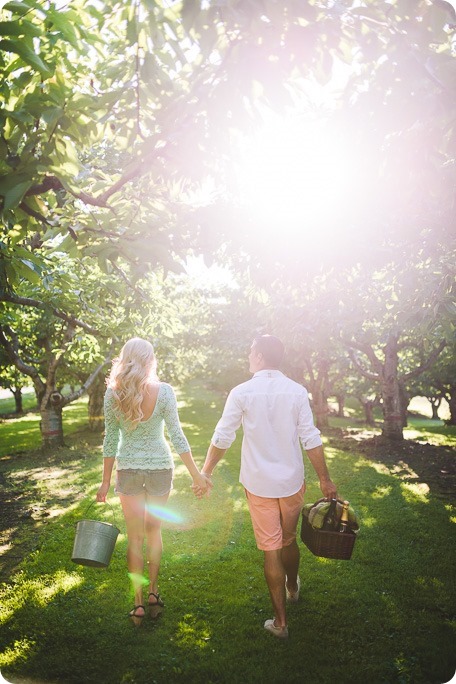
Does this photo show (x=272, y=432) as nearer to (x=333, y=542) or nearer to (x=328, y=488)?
(x=328, y=488)

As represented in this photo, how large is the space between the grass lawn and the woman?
1.68ft

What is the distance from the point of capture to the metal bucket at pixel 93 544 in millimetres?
4070

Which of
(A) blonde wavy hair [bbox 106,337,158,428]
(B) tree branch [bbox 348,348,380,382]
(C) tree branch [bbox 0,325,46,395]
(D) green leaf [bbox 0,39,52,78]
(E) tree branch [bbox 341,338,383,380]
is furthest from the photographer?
(B) tree branch [bbox 348,348,380,382]

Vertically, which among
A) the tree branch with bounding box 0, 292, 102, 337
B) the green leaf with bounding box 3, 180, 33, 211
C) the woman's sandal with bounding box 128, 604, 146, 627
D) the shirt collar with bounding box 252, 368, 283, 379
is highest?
the green leaf with bounding box 3, 180, 33, 211

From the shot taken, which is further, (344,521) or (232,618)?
(232,618)

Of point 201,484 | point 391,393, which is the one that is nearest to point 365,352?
point 391,393

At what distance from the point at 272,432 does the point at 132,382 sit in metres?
1.40

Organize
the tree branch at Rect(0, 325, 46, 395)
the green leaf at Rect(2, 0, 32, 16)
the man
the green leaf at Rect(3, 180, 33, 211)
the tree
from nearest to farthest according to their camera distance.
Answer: the green leaf at Rect(2, 0, 32, 16)
the green leaf at Rect(3, 180, 33, 211)
the man
the tree branch at Rect(0, 325, 46, 395)
the tree

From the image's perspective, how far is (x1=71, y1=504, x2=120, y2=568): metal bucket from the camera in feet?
13.4

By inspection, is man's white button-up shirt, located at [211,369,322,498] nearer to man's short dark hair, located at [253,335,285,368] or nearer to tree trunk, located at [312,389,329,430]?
man's short dark hair, located at [253,335,285,368]

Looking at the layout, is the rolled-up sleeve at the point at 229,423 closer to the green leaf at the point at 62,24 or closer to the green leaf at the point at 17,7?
the green leaf at the point at 62,24

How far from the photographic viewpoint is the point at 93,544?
409 centimetres

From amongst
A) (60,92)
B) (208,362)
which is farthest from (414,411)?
(60,92)

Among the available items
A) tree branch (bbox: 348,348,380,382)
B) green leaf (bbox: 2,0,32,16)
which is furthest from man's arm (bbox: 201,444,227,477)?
tree branch (bbox: 348,348,380,382)
